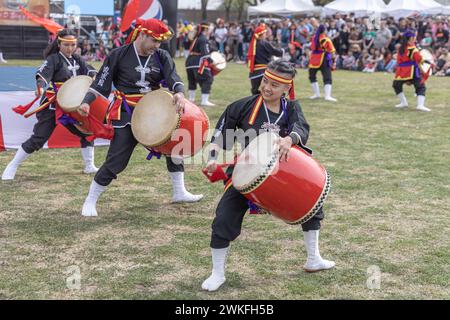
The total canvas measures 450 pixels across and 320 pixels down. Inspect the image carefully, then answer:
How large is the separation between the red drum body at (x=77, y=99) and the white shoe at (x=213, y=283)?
2580 millimetres

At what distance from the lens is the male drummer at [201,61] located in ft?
36.6

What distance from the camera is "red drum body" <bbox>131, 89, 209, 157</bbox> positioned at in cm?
464

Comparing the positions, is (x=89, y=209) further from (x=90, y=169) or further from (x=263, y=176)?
(x=263, y=176)

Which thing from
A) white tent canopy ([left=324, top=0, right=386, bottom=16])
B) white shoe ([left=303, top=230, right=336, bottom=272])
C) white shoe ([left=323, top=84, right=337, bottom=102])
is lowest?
white shoe ([left=323, top=84, right=337, bottom=102])

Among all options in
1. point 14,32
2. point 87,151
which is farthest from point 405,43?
point 14,32

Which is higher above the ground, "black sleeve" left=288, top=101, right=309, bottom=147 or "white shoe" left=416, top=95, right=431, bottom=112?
"black sleeve" left=288, top=101, right=309, bottom=147

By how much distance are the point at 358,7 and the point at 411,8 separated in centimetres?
208

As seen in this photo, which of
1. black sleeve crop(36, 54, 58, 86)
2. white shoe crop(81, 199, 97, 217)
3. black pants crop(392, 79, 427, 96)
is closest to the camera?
white shoe crop(81, 199, 97, 217)

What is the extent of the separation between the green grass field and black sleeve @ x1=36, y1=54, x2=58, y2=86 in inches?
Answer: 40.1

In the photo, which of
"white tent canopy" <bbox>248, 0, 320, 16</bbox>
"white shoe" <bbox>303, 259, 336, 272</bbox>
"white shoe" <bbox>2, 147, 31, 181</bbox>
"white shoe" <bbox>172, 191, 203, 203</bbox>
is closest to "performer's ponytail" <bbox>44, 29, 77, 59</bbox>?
"white shoe" <bbox>2, 147, 31, 181</bbox>

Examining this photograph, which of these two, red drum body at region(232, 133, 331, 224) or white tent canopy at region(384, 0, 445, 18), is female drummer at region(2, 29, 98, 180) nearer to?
red drum body at region(232, 133, 331, 224)

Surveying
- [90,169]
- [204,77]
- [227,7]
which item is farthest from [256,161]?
[227,7]

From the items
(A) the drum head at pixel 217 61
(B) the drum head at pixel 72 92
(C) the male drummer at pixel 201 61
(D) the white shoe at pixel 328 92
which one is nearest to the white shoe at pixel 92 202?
(B) the drum head at pixel 72 92

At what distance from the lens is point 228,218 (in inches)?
142
